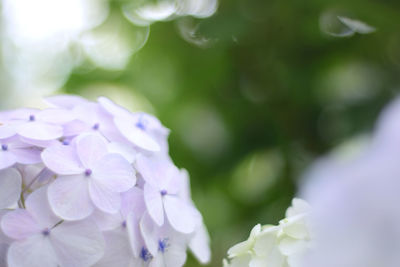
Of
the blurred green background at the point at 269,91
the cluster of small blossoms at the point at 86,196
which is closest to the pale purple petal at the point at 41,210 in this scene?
the cluster of small blossoms at the point at 86,196

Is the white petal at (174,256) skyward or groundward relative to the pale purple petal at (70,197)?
groundward

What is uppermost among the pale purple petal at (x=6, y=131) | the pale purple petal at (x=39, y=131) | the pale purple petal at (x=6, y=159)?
the pale purple petal at (x=39, y=131)

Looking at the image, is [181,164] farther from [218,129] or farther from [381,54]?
[381,54]

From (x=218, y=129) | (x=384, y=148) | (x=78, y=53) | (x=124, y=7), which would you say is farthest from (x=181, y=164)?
(x=384, y=148)

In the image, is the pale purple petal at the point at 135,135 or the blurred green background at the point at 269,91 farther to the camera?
the blurred green background at the point at 269,91

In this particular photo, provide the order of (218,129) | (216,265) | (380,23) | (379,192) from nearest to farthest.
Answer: (379,192) < (216,265) < (380,23) < (218,129)

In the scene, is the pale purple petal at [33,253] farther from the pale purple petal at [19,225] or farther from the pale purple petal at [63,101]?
the pale purple petal at [63,101]
